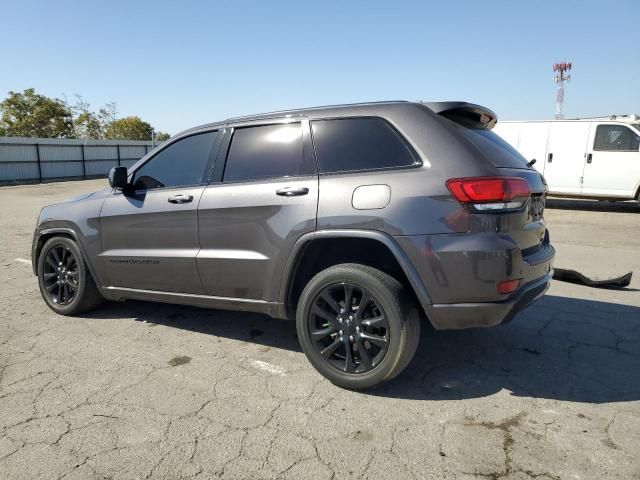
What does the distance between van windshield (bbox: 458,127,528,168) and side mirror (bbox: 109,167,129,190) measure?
8.76ft

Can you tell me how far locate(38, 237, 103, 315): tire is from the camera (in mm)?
4137

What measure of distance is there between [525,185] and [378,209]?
889 mm

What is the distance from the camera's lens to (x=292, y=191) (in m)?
2.96

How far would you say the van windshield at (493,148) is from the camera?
8.93ft

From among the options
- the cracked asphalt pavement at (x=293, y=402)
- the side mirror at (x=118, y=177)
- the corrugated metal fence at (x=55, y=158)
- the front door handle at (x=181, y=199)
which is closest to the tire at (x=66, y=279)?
the cracked asphalt pavement at (x=293, y=402)

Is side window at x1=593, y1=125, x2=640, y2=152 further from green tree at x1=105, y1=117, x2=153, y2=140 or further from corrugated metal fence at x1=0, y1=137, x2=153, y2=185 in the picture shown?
green tree at x1=105, y1=117, x2=153, y2=140

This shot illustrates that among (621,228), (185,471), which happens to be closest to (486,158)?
(185,471)

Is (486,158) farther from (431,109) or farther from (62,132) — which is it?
(62,132)

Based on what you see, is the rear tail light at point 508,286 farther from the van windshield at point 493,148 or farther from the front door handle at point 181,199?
the front door handle at point 181,199

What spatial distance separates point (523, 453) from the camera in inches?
87.6

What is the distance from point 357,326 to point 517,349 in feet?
4.79

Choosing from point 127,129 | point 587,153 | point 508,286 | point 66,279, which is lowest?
point 66,279

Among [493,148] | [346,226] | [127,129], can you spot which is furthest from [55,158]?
[127,129]

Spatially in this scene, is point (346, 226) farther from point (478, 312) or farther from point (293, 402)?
point (293, 402)
